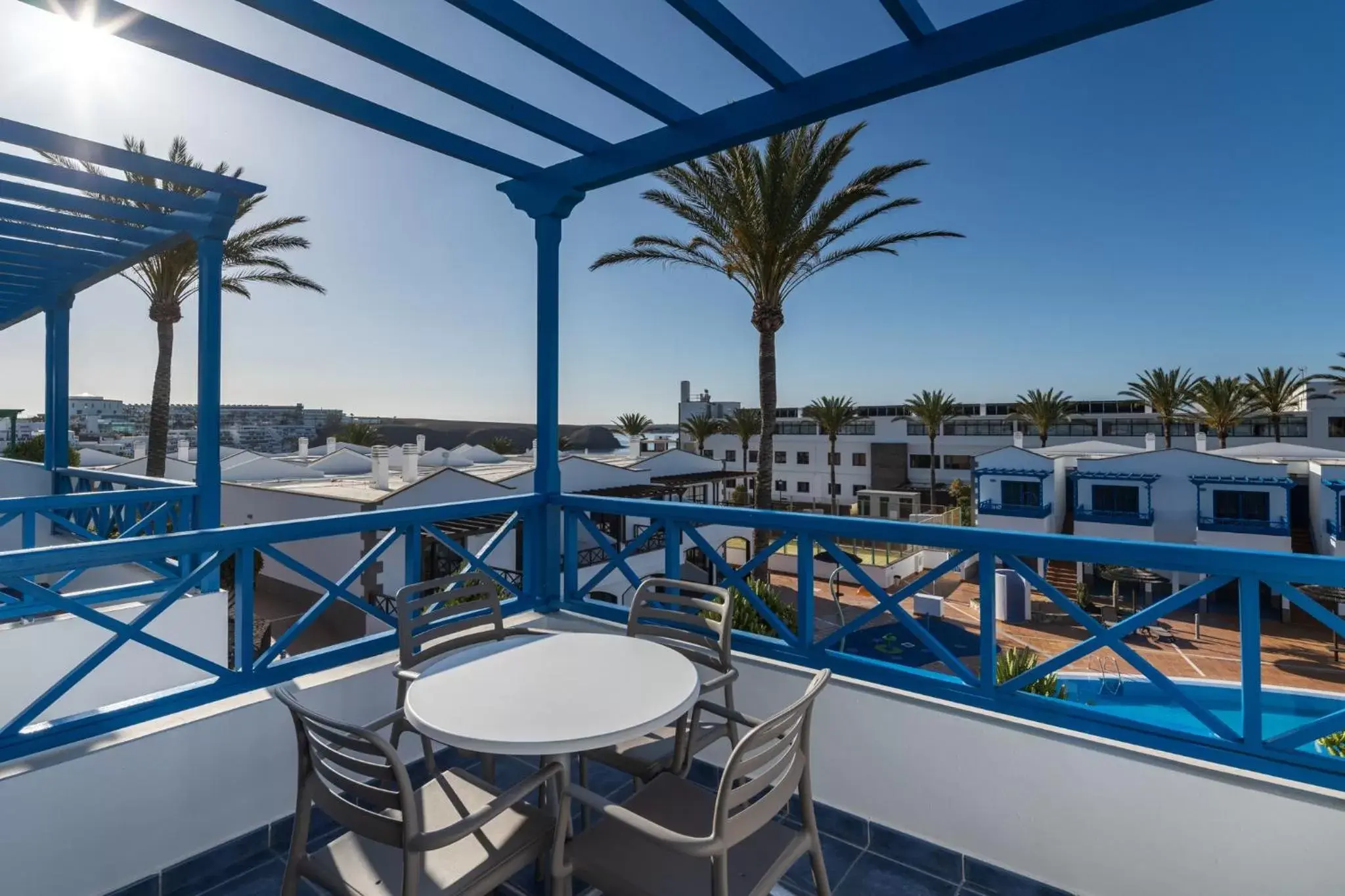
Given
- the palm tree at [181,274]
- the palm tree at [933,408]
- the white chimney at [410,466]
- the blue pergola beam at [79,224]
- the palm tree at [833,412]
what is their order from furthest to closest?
the palm tree at [933,408] → the palm tree at [833,412] → the white chimney at [410,466] → the palm tree at [181,274] → the blue pergola beam at [79,224]

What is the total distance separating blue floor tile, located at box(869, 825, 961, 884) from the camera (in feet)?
7.75

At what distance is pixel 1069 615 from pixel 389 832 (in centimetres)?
250

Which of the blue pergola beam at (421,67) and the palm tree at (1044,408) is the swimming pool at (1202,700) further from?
the palm tree at (1044,408)

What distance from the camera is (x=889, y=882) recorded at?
7.54 ft

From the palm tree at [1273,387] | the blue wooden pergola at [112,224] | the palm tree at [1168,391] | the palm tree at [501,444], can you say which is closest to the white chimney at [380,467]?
the blue wooden pergola at [112,224]

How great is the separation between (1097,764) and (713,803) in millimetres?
1389

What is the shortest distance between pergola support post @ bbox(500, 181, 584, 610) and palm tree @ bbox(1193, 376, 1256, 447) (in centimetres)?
3401

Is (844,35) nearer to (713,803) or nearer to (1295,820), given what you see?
(713,803)

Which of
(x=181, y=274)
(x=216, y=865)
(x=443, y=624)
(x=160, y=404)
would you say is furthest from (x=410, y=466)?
(x=216, y=865)

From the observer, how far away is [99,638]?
4324mm

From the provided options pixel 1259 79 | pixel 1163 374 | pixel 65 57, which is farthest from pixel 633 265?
pixel 1163 374

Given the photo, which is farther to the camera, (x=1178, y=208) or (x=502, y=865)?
A: (x=1178, y=208)

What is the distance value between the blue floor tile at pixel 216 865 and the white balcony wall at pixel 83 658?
192 cm

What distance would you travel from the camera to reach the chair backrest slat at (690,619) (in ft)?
8.54
